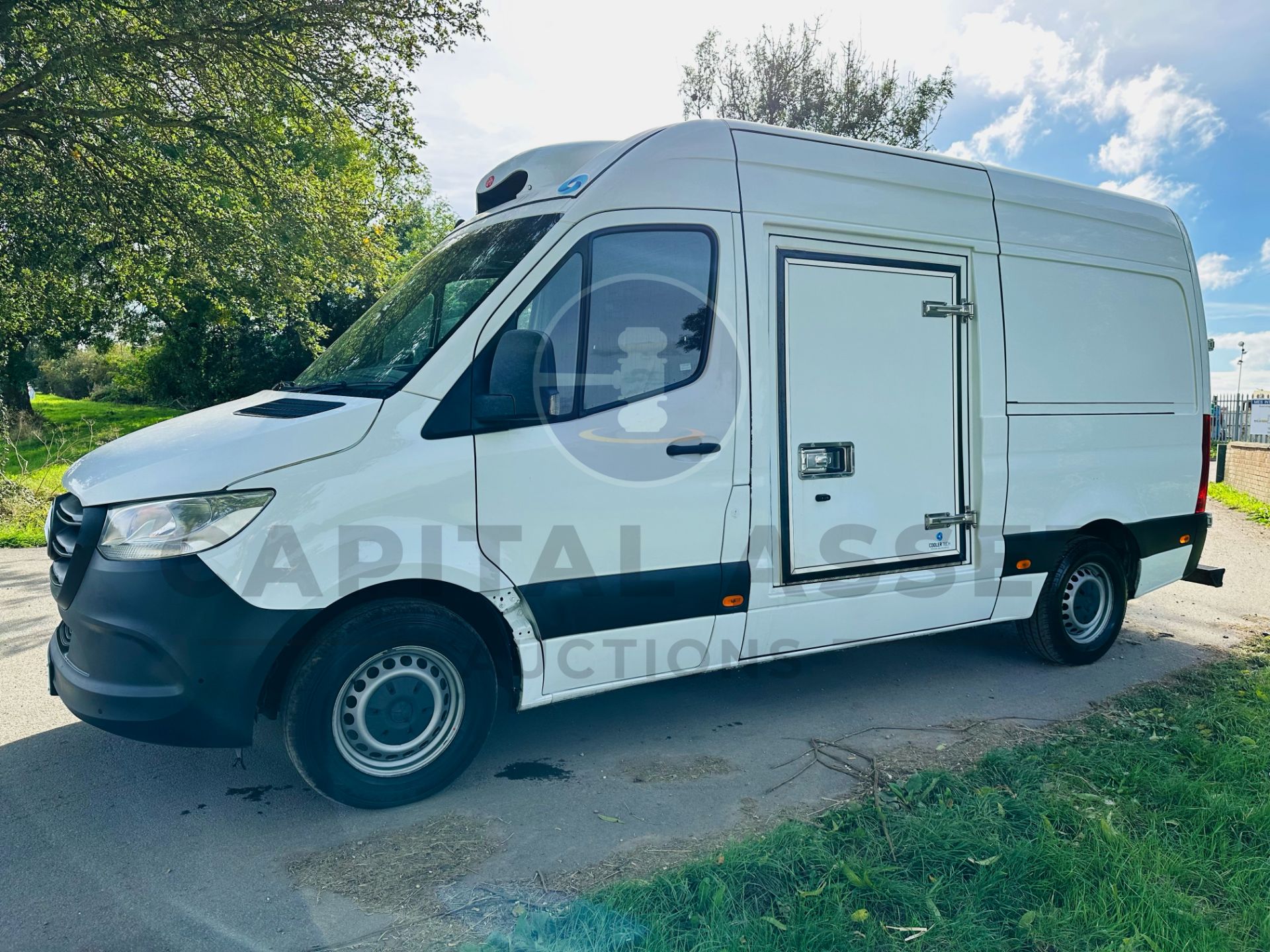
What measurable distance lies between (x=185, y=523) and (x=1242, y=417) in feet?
75.0

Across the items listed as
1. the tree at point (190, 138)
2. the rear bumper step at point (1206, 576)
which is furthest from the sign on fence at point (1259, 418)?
the tree at point (190, 138)

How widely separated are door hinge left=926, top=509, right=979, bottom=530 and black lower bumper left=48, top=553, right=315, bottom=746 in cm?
330

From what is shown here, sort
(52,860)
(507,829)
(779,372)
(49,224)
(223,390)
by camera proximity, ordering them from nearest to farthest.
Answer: (52,860) → (507,829) → (779,372) → (49,224) → (223,390)

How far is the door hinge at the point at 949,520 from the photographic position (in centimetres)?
502

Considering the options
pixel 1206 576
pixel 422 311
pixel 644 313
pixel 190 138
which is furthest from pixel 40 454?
pixel 1206 576

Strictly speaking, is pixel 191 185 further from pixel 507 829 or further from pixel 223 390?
pixel 223 390

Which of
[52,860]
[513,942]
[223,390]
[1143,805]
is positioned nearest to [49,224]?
[52,860]

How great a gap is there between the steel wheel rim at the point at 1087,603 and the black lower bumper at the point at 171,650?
15.5 feet

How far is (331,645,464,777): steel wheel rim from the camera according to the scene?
364 cm

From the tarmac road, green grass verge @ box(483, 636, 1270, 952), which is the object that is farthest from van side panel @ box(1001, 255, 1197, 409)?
green grass verge @ box(483, 636, 1270, 952)

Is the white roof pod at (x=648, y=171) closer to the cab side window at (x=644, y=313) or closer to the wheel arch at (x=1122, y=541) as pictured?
the cab side window at (x=644, y=313)

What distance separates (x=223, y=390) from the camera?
26.8 m

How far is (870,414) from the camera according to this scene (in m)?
4.76

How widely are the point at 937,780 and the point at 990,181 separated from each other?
3407 millimetres
